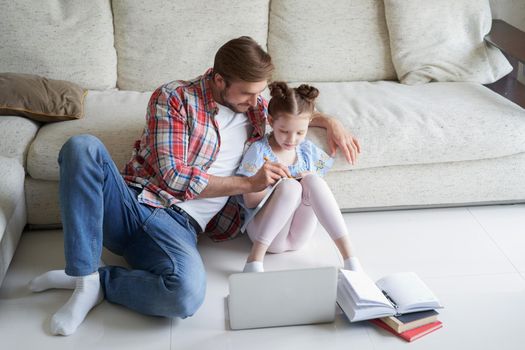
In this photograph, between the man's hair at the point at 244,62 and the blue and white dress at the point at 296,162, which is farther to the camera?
the blue and white dress at the point at 296,162

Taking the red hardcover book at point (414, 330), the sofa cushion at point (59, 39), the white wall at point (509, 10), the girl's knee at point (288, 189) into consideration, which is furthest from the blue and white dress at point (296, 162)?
the white wall at point (509, 10)

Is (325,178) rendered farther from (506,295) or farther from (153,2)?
(153,2)

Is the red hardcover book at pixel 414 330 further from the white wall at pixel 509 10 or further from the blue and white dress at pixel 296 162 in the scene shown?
the white wall at pixel 509 10

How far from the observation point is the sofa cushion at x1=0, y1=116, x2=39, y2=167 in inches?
97.0

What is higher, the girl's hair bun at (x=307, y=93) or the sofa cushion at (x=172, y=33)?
the girl's hair bun at (x=307, y=93)

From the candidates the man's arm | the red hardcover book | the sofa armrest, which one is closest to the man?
the man's arm

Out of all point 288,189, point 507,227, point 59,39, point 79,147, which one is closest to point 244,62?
point 288,189

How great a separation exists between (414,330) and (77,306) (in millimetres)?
1028

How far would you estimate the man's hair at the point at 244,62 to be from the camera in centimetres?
210

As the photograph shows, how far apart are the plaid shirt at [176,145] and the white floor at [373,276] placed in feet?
1.14

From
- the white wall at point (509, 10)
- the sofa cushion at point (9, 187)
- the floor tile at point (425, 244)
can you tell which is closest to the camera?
the sofa cushion at point (9, 187)

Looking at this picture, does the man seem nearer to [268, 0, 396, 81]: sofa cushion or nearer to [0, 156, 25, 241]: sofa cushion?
[0, 156, 25, 241]: sofa cushion

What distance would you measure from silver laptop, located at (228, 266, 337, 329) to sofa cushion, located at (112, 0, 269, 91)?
4.19 ft

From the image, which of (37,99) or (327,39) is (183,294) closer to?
(37,99)
